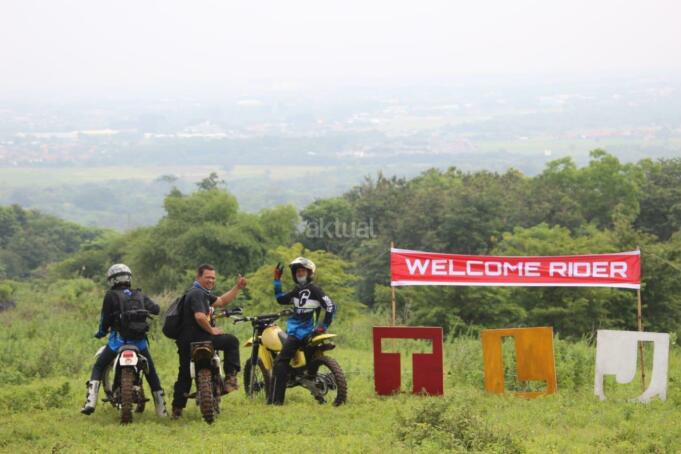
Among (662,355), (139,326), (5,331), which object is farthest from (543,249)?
(139,326)

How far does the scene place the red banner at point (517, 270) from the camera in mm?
13453

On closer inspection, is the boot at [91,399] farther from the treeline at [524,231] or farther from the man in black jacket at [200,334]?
the treeline at [524,231]

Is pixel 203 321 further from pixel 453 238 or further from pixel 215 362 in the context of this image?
pixel 453 238

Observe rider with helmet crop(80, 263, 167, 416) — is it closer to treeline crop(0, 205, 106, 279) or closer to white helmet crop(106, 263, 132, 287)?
white helmet crop(106, 263, 132, 287)

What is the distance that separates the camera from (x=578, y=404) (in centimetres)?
1213

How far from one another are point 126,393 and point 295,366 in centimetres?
220

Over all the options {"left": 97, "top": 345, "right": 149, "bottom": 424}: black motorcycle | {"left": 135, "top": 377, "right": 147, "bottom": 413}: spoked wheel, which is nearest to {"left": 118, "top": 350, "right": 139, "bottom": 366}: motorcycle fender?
{"left": 97, "top": 345, "right": 149, "bottom": 424}: black motorcycle

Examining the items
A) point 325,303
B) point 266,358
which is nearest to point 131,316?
point 266,358

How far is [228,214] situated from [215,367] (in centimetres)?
6654

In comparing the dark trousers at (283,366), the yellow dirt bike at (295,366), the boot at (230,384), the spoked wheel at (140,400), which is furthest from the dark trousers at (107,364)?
the dark trousers at (283,366)

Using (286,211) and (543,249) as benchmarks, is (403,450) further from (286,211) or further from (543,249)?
(286,211)

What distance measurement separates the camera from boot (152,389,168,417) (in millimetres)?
11297

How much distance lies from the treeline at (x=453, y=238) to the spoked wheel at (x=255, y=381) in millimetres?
21685

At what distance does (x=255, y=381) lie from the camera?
12703 millimetres
